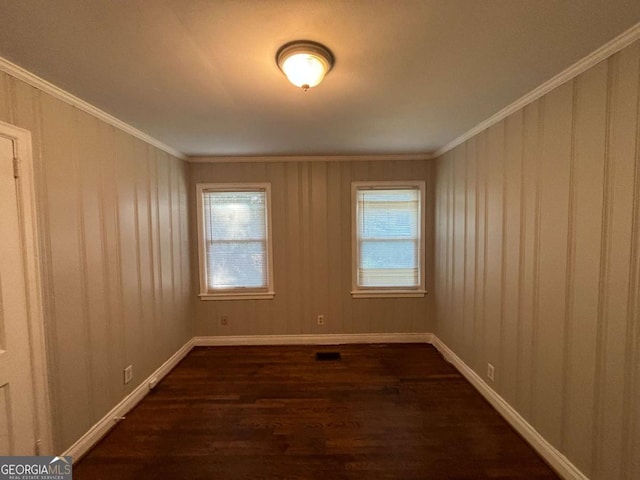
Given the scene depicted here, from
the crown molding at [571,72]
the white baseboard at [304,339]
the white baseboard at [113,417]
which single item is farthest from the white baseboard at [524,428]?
the white baseboard at [113,417]

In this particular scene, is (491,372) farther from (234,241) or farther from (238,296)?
(234,241)

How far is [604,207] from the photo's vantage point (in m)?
1.49

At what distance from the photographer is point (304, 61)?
1464 mm

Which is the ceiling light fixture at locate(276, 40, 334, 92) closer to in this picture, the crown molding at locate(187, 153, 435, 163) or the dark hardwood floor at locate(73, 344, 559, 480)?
the crown molding at locate(187, 153, 435, 163)

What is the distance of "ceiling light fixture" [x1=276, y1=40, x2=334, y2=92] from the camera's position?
1.42 m

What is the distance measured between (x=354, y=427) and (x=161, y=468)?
4.41 ft

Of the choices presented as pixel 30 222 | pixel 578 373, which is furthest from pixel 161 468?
pixel 578 373

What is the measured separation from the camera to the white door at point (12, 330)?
1.48 m

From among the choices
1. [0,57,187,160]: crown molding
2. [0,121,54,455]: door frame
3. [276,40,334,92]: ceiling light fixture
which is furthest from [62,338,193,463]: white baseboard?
[276,40,334,92]: ceiling light fixture

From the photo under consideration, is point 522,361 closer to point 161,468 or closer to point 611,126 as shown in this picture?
point 611,126

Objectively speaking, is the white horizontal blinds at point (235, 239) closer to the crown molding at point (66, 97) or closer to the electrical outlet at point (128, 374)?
the crown molding at point (66, 97)

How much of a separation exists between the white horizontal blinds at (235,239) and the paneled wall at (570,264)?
99.1 inches

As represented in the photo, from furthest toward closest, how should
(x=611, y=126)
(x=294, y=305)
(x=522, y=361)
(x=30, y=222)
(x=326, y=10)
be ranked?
(x=294, y=305), (x=522, y=361), (x=30, y=222), (x=611, y=126), (x=326, y=10)

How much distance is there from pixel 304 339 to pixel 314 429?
1.62 m
